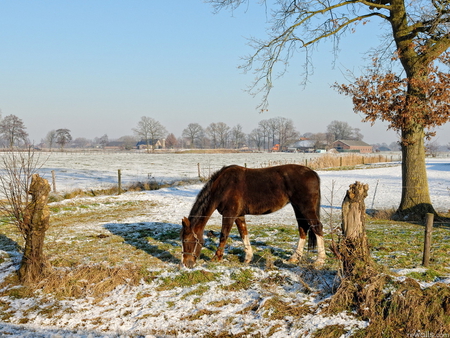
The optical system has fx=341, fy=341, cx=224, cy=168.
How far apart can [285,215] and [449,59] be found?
22.8ft

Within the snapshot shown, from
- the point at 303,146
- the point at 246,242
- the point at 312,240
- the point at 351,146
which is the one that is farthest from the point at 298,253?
the point at 351,146

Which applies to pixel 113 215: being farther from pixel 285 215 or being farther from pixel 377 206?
pixel 377 206

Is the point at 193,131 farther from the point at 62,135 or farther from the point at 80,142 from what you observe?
the point at 80,142

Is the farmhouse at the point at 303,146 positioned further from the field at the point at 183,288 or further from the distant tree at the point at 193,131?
the field at the point at 183,288

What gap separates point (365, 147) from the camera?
373 ft

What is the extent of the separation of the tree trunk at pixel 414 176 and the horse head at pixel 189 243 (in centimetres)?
747

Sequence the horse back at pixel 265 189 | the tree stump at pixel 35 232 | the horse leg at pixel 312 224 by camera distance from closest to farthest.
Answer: the tree stump at pixel 35 232 < the horse leg at pixel 312 224 < the horse back at pixel 265 189

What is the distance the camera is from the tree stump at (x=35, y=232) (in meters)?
6.04

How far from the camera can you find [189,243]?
6250 millimetres

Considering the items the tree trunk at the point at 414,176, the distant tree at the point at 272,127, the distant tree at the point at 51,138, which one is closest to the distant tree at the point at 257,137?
the distant tree at the point at 272,127

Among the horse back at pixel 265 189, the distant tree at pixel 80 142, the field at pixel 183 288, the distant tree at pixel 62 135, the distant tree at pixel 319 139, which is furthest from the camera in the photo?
the distant tree at pixel 80 142

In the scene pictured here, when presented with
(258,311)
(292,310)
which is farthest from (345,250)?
(258,311)

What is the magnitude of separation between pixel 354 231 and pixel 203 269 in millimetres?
2604

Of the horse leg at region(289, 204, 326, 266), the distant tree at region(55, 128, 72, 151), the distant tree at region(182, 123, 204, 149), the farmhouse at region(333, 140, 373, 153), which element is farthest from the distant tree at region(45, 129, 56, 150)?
the horse leg at region(289, 204, 326, 266)
